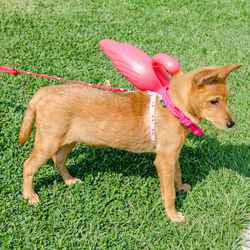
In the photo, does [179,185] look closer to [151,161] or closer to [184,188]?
[184,188]

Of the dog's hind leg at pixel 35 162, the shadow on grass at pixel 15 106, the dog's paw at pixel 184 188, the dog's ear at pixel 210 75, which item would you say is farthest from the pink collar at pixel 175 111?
the shadow on grass at pixel 15 106

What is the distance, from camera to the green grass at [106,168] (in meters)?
3.82

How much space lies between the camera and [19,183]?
14.0ft

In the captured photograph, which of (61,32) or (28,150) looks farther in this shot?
(61,32)

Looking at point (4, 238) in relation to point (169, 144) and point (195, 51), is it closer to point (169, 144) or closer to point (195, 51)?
point (169, 144)

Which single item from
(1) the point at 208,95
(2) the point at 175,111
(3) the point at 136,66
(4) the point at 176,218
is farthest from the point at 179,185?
(3) the point at 136,66

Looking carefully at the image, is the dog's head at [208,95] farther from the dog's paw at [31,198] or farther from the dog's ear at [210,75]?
the dog's paw at [31,198]

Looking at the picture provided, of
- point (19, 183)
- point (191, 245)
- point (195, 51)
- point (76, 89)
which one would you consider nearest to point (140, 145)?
point (76, 89)

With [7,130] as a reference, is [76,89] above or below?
above

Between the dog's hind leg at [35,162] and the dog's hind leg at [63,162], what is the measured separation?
16.5 inches

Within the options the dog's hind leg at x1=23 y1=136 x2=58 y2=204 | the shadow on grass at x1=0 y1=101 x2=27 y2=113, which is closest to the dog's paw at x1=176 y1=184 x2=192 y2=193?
the dog's hind leg at x1=23 y1=136 x2=58 y2=204

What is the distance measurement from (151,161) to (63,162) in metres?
1.36

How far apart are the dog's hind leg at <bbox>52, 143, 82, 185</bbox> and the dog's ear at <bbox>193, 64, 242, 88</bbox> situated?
186cm

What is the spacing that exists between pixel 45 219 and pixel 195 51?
520 centimetres
